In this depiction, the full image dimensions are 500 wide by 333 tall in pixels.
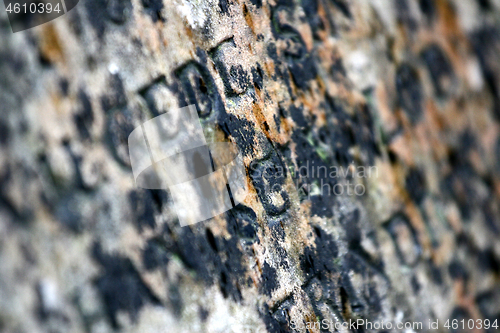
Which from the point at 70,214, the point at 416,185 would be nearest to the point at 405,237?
the point at 416,185

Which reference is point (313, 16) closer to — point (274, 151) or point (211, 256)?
point (274, 151)

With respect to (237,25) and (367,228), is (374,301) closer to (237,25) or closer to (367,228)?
(367,228)

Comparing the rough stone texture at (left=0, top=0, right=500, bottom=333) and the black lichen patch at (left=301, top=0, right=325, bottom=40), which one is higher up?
the black lichen patch at (left=301, top=0, right=325, bottom=40)

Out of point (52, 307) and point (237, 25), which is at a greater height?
point (237, 25)

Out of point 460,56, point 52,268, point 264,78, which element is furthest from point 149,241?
point 460,56

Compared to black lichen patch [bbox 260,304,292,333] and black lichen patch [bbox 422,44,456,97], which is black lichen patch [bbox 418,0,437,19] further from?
black lichen patch [bbox 260,304,292,333]

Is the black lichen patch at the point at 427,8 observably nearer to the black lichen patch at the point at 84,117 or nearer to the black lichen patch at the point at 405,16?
the black lichen patch at the point at 405,16

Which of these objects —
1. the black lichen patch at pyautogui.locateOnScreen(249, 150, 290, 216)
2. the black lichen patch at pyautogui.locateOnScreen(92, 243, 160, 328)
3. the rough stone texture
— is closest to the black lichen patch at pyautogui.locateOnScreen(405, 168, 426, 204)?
the rough stone texture
